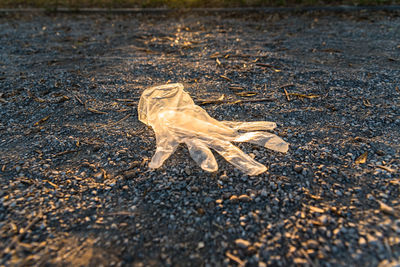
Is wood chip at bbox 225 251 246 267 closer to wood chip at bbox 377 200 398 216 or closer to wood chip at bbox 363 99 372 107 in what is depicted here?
wood chip at bbox 377 200 398 216

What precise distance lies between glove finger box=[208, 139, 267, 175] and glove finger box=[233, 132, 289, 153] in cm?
17

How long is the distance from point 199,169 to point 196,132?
513mm

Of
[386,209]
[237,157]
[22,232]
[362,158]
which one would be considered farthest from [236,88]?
[22,232]

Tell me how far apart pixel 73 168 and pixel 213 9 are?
6.29m

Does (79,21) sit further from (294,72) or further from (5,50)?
(294,72)

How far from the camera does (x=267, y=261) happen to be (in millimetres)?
1609

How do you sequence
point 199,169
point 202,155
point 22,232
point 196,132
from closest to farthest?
point 22,232, point 199,169, point 202,155, point 196,132

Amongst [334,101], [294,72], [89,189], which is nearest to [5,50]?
[89,189]

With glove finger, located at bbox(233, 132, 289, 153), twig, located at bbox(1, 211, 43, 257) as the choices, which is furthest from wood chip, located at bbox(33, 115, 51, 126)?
glove finger, located at bbox(233, 132, 289, 153)

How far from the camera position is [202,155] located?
243cm

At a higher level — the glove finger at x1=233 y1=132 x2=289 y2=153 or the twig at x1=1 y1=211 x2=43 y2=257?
the glove finger at x1=233 y1=132 x2=289 y2=153

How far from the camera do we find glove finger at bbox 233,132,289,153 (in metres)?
2.51

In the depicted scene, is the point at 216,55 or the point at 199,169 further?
the point at 216,55

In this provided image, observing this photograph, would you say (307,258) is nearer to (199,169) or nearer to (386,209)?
(386,209)
